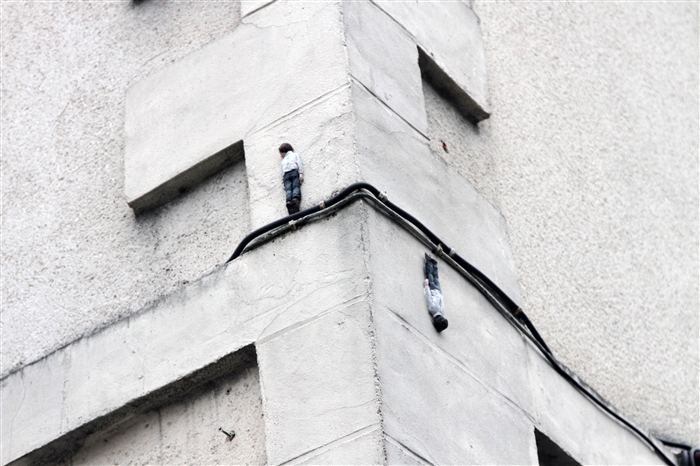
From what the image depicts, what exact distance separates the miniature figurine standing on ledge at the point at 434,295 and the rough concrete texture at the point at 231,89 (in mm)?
868

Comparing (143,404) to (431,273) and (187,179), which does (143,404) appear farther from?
(431,273)

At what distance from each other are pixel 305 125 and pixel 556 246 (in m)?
1.61

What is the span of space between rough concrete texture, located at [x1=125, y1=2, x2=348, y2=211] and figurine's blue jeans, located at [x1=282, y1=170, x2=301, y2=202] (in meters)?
0.36

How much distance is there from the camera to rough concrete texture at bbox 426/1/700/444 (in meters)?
6.21

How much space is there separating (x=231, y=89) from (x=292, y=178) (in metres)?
0.72

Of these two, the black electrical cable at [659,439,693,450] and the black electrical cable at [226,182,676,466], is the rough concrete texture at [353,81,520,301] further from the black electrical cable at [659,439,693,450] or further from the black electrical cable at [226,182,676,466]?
the black electrical cable at [659,439,693,450]

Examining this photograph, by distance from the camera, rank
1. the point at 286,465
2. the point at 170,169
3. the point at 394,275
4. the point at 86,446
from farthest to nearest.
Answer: the point at 170,169
the point at 86,446
the point at 394,275
the point at 286,465

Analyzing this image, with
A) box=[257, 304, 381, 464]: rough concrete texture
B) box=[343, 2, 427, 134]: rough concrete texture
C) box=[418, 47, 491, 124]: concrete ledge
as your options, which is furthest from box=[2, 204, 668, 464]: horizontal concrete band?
box=[418, 47, 491, 124]: concrete ledge

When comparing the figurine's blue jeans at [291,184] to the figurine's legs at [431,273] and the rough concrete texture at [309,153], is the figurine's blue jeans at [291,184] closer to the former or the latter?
the rough concrete texture at [309,153]

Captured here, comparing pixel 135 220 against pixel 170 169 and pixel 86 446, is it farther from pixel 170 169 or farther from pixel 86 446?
pixel 86 446

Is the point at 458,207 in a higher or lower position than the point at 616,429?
higher

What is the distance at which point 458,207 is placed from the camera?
5633 millimetres

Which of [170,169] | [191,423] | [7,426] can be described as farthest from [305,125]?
[7,426]

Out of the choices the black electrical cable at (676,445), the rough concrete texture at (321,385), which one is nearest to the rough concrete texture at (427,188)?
the rough concrete texture at (321,385)
